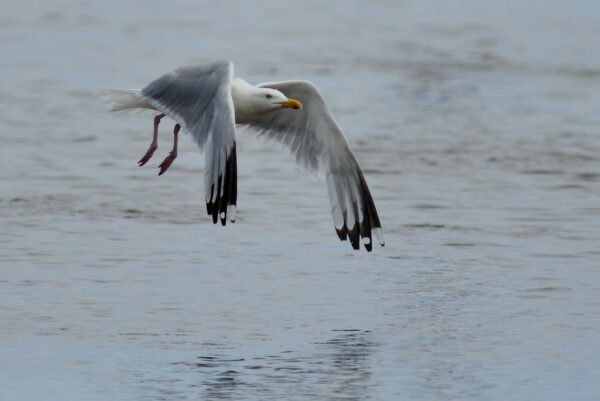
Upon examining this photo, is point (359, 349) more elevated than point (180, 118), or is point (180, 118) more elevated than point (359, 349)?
point (180, 118)

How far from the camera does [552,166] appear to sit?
42.0ft

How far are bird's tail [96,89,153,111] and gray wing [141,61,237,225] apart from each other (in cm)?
6

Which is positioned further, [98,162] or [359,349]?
[98,162]

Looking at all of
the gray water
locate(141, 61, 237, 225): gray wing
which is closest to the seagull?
locate(141, 61, 237, 225): gray wing

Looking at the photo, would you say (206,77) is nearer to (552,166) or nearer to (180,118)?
(180,118)

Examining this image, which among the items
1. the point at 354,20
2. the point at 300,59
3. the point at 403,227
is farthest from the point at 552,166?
the point at 354,20

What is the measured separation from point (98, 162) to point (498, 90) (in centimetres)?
581

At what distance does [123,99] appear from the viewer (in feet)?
29.5

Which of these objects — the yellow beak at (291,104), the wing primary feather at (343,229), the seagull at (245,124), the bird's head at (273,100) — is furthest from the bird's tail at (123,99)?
the wing primary feather at (343,229)

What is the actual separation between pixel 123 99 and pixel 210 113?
2.87 ft

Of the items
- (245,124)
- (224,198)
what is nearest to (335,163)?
(245,124)

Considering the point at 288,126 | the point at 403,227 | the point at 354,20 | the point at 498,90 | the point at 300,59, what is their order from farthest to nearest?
1. the point at 354,20
2. the point at 300,59
3. the point at 498,90
4. the point at 403,227
5. the point at 288,126

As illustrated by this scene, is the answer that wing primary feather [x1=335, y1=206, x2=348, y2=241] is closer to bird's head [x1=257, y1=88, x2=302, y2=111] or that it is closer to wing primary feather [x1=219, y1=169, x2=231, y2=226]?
bird's head [x1=257, y1=88, x2=302, y2=111]

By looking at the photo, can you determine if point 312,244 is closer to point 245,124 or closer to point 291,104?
point 245,124
